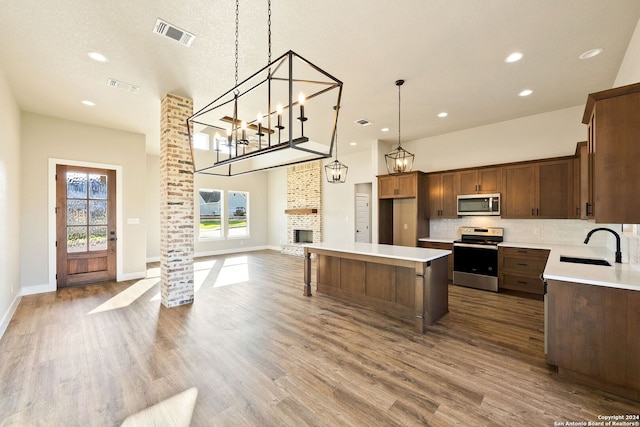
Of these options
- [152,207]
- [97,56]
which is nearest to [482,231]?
[97,56]

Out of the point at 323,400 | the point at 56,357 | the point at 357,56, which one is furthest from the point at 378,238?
the point at 56,357

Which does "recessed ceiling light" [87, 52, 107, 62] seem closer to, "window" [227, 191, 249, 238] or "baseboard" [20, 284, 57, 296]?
"baseboard" [20, 284, 57, 296]

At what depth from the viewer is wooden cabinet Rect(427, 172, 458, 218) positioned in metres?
5.72

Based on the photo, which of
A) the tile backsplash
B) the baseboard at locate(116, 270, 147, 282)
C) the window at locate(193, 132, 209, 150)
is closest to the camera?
the tile backsplash

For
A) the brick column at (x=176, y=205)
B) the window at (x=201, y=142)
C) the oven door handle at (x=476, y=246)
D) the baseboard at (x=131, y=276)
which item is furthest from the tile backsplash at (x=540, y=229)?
the window at (x=201, y=142)

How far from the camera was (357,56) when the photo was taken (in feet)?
10.3

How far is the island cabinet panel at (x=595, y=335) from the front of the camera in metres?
2.01

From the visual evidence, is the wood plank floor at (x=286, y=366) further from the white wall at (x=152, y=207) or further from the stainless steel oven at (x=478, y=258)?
the white wall at (x=152, y=207)

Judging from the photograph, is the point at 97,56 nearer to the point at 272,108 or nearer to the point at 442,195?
the point at 272,108

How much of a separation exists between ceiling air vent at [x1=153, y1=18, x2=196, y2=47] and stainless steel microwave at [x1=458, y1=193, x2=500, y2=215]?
17.8 ft

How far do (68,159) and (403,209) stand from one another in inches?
280

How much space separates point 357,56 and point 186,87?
253 centimetres

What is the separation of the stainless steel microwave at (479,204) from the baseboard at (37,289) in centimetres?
821

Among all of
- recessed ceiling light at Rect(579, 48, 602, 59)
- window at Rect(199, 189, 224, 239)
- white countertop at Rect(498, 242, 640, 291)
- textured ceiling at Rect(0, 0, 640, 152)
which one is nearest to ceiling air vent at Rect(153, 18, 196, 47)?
textured ceiling at Rect(0, 0, 640, 152)
